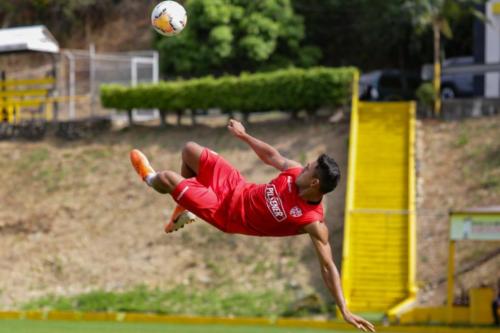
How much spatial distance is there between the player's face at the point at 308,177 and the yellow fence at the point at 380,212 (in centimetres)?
1533

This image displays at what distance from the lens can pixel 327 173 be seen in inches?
522

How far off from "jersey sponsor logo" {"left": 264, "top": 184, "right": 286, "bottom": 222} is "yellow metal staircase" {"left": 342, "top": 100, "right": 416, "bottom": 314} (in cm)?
1533

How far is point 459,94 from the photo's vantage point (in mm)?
42781

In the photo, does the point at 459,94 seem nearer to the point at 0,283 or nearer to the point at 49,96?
the point at 49,96

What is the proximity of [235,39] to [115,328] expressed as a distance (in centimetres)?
2244

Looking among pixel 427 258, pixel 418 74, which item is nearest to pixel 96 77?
pixel 418 74

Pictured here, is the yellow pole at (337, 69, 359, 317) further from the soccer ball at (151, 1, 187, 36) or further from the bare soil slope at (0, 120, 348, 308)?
the soccer ball at (151, 1, 187, 36)

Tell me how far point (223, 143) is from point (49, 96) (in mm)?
8117

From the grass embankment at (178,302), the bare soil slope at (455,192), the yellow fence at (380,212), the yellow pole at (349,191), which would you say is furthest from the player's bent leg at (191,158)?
the bare soil slope at (455,192)

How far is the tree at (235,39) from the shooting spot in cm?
4662

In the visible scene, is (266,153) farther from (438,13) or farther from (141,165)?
(438,13)

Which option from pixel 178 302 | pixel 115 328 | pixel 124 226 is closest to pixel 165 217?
pixel 124 226

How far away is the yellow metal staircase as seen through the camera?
30703 millimetres

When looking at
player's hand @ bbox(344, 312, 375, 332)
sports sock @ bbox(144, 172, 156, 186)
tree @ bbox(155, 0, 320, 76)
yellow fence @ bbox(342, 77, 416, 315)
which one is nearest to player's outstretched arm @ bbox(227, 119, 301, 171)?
sports sock @ bbox(144, 172, 156, 186)
